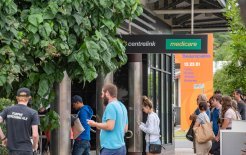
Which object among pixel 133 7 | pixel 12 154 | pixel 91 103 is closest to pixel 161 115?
pixel 91 103

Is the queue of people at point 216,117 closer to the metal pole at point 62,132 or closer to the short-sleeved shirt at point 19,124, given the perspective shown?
the metal pole at point 62,132

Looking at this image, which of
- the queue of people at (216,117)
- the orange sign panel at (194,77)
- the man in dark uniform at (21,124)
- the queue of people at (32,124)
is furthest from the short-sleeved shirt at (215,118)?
the orange sign panel at (194,77)

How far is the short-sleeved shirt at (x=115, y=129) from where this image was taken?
397 inches

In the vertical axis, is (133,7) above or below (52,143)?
above

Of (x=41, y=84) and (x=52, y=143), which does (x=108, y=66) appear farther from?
(x=52, y=143)

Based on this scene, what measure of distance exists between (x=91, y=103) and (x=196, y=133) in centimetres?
538

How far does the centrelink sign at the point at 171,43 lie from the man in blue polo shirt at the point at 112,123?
5.79m

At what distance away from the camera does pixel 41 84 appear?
444 inches

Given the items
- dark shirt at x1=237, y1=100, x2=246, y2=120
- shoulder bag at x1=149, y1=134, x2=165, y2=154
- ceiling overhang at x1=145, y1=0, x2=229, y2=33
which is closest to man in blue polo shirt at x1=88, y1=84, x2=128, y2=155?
shoulder bag at x1=149, y1=134, x2=165, y2=154

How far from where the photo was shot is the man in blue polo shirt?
1005cm

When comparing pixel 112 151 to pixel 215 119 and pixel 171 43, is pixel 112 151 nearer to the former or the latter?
pixel 171 43

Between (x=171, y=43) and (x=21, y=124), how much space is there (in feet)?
21.5

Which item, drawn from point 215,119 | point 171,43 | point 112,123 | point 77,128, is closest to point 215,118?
point 215,119

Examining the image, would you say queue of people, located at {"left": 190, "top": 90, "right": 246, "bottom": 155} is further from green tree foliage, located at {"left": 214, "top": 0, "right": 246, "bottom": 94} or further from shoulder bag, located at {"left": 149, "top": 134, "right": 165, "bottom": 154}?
green tree foliage, located at {"left": 214, "top": 0, "right": 246, "bottom": 94}
